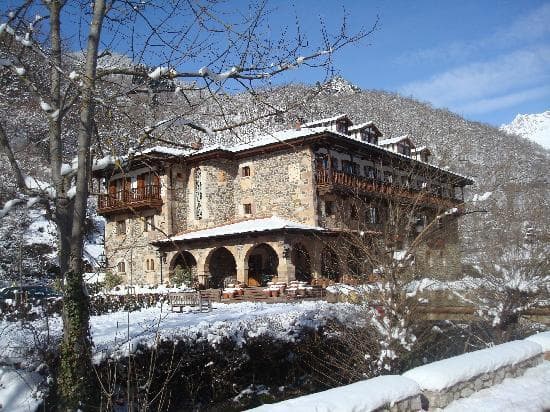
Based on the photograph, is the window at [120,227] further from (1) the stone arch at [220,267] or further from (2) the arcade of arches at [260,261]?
(1) the stone arch at [220,267]

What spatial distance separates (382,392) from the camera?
4.68 m

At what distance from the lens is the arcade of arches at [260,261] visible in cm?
2275

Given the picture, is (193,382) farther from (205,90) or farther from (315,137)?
(315,137)

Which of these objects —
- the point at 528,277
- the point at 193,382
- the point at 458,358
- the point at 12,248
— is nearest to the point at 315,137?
the point at 528,277

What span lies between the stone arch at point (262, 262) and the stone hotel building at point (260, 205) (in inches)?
2.2

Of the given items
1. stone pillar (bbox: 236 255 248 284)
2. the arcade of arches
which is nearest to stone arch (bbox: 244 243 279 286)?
the arcade of arches

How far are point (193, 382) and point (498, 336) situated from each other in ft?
26.5

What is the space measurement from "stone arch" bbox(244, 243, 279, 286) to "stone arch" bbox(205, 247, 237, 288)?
43.8 inches

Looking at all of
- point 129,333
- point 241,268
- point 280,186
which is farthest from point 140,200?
point 129,333

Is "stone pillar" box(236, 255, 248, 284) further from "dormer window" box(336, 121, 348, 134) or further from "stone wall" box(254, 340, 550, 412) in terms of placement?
"stone wall" box(254, 340, 550, 412)

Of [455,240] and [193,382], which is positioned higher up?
[455,240]

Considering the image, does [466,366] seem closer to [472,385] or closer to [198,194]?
[472,385]

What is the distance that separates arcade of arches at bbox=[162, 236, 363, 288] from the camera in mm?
22750

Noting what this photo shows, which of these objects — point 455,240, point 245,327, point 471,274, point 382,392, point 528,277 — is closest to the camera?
point 382,392
